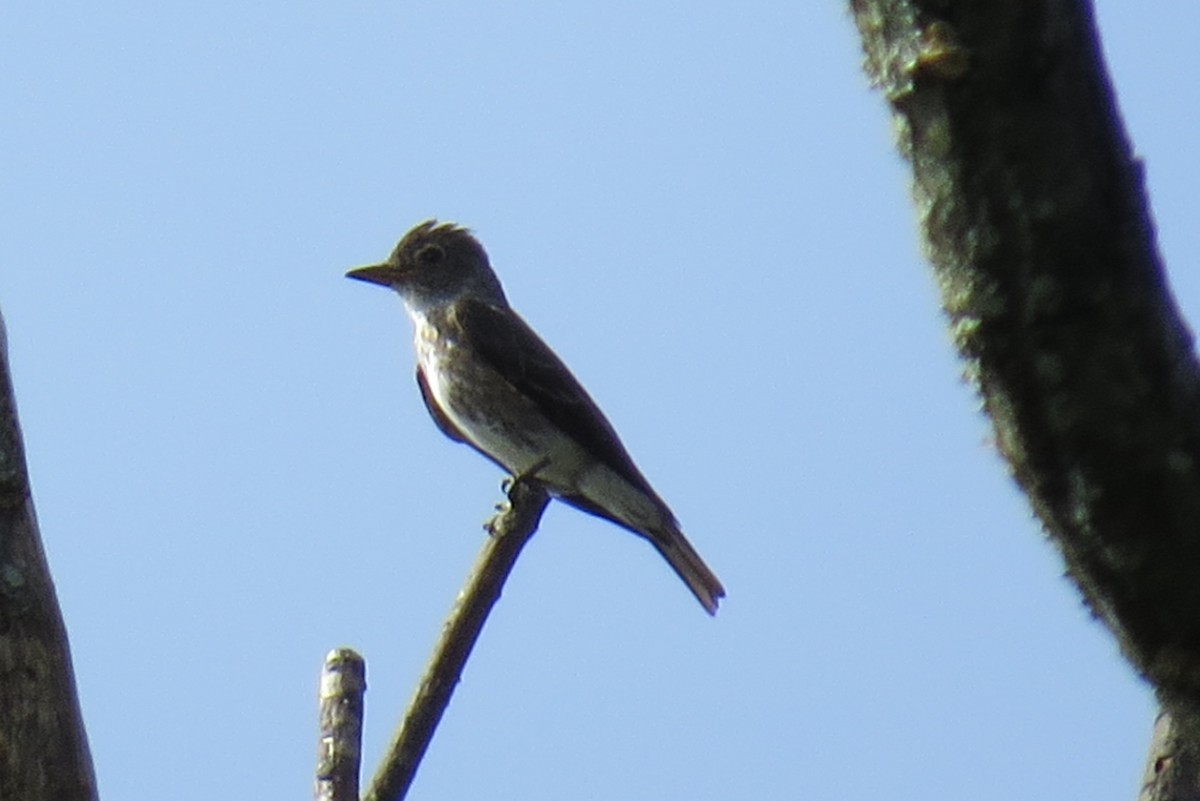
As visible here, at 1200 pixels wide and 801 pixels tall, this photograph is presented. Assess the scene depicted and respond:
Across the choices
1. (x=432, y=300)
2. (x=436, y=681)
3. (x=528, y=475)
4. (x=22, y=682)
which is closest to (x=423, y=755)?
(x=436, y=681)

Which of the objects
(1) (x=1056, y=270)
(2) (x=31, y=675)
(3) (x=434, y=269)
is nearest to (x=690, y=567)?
(3) (x=434, y=269)

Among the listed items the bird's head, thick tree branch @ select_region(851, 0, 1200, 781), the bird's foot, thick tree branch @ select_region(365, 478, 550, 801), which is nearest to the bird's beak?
the bird's head

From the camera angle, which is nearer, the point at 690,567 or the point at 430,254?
the point at 690,567

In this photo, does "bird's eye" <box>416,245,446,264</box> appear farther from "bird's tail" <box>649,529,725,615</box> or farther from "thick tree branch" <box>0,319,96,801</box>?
"thick tree branch" <box>0,319,96,801</box>

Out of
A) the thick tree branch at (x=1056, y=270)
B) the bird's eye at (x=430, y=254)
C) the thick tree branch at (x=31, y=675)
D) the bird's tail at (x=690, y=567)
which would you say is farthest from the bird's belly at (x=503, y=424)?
the thick tree branch at (x=1056, y=270)

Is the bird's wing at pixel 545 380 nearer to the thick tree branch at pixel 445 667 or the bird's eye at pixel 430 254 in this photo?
the bird's eye at pixel 430 254

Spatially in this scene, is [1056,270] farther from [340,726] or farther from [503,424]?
[503,424]

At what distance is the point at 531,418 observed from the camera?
870 cm

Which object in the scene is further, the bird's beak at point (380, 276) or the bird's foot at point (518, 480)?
the bird's beak at point (380, 276)

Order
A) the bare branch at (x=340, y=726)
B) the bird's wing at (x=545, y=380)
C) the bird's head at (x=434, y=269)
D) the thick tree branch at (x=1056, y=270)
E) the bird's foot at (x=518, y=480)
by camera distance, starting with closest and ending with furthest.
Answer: the thick tree branch at (x=1056, y=270)
the bare branch at (x=340, y=726)
the bird's foot at (x=518, y=480)
the bird's wing at (x=545, y=380)
the bird's head at (x=434, y=269)

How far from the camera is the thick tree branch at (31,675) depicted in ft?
12.1

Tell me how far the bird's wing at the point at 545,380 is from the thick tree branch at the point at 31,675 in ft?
15.8

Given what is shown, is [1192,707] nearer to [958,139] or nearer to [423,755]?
[958,139]

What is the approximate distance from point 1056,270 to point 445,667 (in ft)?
9.26
